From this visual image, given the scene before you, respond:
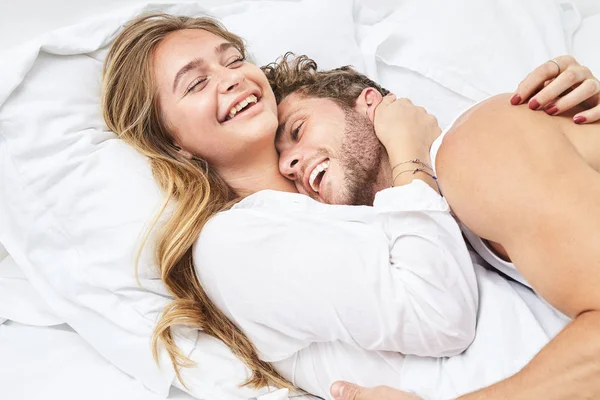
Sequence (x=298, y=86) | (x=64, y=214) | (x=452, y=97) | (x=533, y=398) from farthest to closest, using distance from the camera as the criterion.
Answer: (x=452, y=97), (x=298, y=86), (x=64, y=214), (x=533, y=398)

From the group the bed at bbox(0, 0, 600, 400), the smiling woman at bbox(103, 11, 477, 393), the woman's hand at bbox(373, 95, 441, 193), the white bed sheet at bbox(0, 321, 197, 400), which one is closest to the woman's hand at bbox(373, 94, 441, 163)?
the woman's hand at bbox(373, 95, 441, 193)

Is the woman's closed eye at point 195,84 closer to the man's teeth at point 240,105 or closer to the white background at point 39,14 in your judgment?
the man's teeth at point 240,105

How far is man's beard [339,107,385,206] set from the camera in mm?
1479

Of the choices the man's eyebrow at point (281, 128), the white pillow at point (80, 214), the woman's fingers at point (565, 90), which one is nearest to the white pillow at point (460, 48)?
the man's eyebrow at point (281, 128)

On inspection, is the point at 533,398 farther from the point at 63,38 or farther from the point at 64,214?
the point at 63,38

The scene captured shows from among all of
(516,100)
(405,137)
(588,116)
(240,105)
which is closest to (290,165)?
(240,105)

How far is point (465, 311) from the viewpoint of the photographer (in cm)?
118

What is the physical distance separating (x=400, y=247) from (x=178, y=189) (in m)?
0.51

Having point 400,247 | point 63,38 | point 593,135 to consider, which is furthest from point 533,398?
point 63,38

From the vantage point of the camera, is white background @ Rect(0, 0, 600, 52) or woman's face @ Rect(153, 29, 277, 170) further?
white background @ Rect(0, 0, 600, 52)

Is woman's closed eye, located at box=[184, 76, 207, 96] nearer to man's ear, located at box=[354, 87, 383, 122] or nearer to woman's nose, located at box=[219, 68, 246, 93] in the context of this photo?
woman's nose, located at box=[219, 68, 246, 93]

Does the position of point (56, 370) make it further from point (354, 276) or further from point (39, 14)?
point (39, 14)

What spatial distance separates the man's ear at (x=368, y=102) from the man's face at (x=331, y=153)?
16mm

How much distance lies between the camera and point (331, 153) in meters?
1.52
